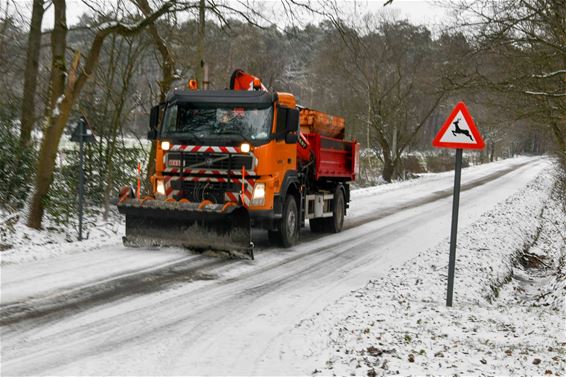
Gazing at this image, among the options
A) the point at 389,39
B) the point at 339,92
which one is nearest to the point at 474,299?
the point at 389,39

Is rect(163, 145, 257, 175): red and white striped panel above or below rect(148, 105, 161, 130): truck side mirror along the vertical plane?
below

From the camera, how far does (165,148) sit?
10062 millimetres

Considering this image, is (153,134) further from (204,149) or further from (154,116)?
(204,149)

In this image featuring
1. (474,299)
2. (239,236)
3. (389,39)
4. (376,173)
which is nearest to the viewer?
(474,299)

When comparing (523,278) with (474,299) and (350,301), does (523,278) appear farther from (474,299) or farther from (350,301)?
(350,301)

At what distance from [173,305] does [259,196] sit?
3584 mm

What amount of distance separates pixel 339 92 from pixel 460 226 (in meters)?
24.7

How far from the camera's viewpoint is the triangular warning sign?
677 cm

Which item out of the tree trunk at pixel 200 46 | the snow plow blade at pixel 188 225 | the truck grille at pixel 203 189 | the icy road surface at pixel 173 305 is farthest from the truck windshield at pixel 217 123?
the tree trunk at pixel 200 46

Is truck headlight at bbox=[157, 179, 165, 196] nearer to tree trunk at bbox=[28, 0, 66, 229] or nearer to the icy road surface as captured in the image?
the icy road surface

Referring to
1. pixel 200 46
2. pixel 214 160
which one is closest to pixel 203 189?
pixel 214 160

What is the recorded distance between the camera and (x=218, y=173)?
980 centimetres

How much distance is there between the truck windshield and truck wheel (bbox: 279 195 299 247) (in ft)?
5.11

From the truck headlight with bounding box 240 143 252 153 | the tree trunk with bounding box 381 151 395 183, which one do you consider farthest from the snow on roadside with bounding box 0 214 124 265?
the tree trunk with bounding box 381 151 395 183
